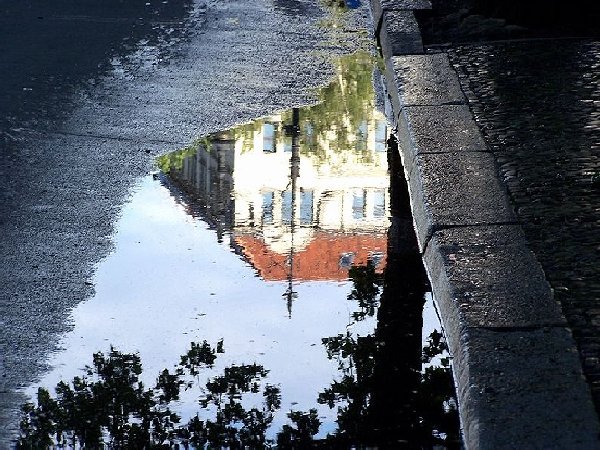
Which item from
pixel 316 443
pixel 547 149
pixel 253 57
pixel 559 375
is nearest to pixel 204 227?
pixel 547 149

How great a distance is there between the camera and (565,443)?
353cm

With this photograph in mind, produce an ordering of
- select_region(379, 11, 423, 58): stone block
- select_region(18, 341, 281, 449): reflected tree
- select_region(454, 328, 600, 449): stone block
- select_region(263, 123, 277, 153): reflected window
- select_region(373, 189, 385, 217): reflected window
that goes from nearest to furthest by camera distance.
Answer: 1. select_region(454, 328, 600, 449): stone block
2. select_region(18, 341, 281, 449): reflected tree
3. select_region(373, 189, 385, 217): reflected window
4. select_region(263, 123, 277, 153): reflected window
5. select_region(379, 11, 423, 58): stone block

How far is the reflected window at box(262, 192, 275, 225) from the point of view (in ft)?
21.5

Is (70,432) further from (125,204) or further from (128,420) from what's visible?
(125,204)

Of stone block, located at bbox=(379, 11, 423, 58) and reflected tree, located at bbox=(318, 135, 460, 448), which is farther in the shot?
stone block, located at bbox=(379, 11, 423, 58)

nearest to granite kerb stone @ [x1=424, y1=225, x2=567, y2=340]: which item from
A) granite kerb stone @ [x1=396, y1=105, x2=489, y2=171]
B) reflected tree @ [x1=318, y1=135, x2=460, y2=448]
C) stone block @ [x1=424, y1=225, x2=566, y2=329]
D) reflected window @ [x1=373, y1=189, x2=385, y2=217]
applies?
stone block @ [x1=424, y1=225, x2=566, y2=329]

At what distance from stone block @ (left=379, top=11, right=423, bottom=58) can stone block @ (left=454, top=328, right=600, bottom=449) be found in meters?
4.85

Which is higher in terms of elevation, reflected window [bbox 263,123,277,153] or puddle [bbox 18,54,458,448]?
puddle [bbox 18,54,458,448]

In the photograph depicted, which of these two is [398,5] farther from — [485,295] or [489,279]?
[485,295]

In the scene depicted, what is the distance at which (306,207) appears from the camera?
22.2 ft

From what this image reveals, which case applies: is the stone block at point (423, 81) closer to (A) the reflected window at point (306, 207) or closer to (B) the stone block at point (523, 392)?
(A) the reflected window at point (306, 207)

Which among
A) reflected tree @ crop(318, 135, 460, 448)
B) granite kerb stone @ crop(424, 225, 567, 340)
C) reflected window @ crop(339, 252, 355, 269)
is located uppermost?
granite kerb stone @ crop(424, 225, 567, 340)

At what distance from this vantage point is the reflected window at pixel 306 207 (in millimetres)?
6573

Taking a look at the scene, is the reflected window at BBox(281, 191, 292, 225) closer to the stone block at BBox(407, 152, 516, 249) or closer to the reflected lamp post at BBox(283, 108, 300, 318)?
the reflected lamp post at BBox(283, 108, 300, 318)
